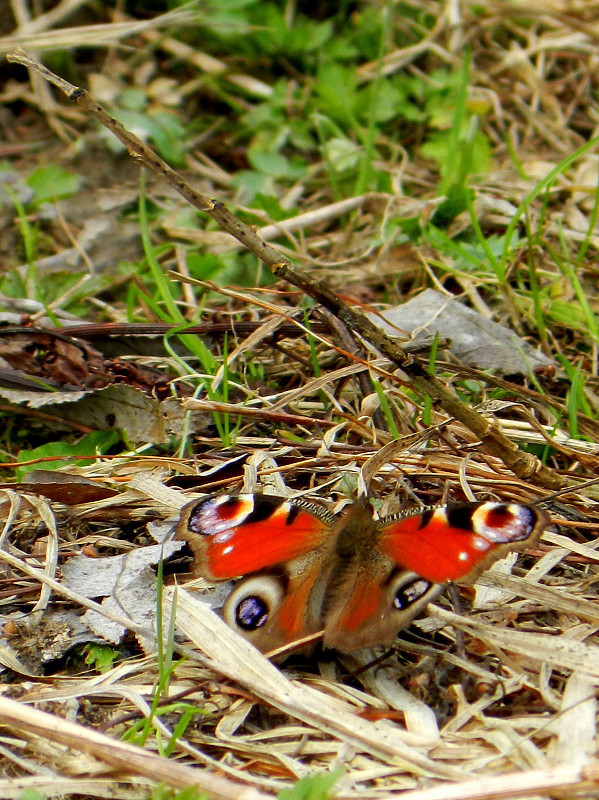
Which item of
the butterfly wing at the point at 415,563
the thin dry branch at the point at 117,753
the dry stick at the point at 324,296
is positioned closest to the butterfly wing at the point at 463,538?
the butterfly wing at the point at 415,563

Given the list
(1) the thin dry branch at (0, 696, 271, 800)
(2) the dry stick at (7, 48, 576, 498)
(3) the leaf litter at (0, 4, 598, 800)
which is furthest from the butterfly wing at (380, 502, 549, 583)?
(1) the thin dry branch at (0, 696, 271, 800)

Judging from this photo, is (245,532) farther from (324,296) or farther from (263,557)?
(324,296)

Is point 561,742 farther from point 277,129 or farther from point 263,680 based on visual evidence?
point 277,129

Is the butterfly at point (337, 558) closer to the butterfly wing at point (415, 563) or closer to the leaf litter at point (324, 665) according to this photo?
the butterfly wing at point (415, 563)

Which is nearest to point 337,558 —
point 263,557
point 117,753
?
point 263,557

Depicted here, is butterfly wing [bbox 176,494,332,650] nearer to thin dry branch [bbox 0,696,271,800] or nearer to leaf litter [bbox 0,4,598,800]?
leaf litter [bbox 0,4,598,800]

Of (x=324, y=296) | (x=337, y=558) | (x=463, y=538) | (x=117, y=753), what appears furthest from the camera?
(x=324, y=296)

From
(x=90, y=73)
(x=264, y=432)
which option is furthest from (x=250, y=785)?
(x=90, y=73)
